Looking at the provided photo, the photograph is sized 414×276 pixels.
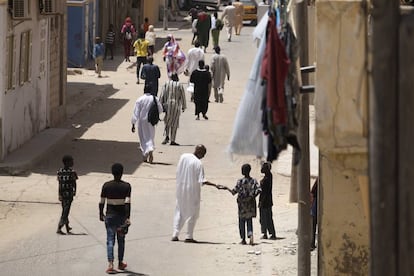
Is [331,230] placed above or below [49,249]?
above

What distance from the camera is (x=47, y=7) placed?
23281 millimetres

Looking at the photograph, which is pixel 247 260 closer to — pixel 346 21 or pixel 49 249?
pixel 49 249

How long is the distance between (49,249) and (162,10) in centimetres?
3710

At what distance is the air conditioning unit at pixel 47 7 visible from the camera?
2297 centimetres

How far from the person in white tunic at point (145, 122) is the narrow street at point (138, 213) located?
36cm

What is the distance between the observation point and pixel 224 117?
89.8 feet

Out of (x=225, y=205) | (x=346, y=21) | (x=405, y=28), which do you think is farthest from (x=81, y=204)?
(x=405, y=28)

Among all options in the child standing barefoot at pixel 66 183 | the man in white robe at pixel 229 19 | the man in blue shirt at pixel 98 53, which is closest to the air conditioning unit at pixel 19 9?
the child standing barefoot at pixel 66 183

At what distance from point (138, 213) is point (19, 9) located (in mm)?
5270

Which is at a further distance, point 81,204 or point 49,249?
point 81,204

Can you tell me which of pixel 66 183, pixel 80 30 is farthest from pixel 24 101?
pixel 80 30

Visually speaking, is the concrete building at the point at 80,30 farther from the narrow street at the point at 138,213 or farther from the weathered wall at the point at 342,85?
the weathered wall at the point at 342,85

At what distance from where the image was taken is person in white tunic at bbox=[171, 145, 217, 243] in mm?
15547

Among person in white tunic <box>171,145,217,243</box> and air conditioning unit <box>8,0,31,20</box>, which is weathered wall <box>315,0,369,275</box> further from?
air conditioning unit <box>8,0,31,20</box>
